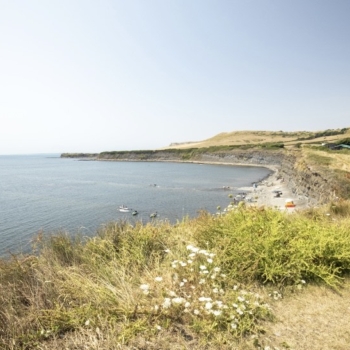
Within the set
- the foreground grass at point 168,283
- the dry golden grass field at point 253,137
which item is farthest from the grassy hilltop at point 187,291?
the dry golden grass field at point 253,137

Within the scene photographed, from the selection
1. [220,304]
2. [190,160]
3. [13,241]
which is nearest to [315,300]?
[220,304]

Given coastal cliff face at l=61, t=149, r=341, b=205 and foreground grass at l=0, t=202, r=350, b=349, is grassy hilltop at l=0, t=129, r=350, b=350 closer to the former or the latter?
foreground grass at l=0, t=202, r=350, b=349

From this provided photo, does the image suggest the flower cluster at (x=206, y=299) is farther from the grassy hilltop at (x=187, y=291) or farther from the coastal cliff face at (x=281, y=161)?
A: the coastal cliff face at (x=281, y=161)

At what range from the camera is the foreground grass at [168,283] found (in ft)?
12.2

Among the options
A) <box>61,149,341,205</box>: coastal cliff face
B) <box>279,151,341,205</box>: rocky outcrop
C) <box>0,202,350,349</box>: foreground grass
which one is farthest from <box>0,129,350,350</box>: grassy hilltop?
<box>279,151,341,205</box>: rocky outcrop

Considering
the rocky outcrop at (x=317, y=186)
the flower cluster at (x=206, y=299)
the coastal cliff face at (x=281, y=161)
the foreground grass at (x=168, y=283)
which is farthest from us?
the coastal cliff face at (x=281, y=161)

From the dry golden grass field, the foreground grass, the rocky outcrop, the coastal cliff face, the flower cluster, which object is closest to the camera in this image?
the foreground grass

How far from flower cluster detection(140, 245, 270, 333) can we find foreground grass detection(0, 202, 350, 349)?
0.8 inches

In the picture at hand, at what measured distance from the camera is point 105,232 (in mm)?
7078

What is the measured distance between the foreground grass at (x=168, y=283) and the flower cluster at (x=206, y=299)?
2 cm

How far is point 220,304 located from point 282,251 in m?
2.42

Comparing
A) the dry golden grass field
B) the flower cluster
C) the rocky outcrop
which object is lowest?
the rocky outcrop

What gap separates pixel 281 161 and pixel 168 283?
89529 millimetres

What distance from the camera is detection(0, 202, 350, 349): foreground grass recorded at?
12.2 feet
